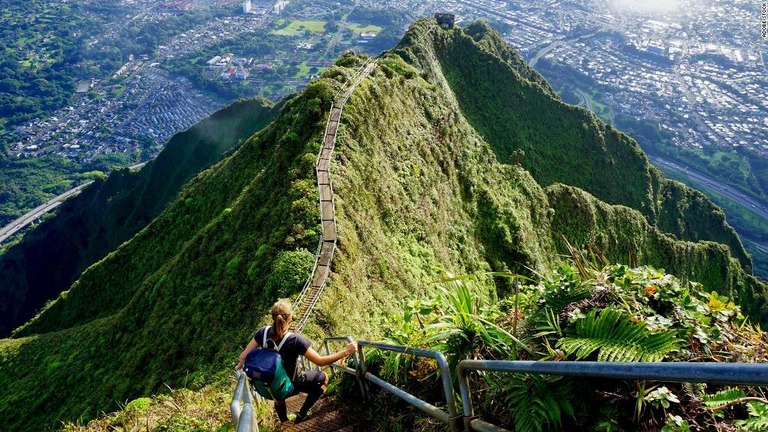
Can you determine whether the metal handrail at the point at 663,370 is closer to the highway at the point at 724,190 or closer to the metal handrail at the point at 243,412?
the metal handrail at the point at 243,412

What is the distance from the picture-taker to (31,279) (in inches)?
3504

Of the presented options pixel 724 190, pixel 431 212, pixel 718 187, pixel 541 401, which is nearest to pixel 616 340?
pixel 541 401

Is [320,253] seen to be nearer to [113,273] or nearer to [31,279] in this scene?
[113,273]

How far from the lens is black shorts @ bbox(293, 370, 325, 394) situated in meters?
8.64

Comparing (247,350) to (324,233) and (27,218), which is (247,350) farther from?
(27,218)

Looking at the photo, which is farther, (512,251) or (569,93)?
(569,93)

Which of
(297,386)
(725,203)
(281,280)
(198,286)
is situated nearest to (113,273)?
(198,286)

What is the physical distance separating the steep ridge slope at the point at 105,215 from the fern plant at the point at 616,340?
73.8 meters

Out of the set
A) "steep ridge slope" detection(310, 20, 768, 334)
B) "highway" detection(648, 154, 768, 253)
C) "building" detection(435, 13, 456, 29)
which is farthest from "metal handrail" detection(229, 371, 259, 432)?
"highway" detection(648, 154, 768, 253)

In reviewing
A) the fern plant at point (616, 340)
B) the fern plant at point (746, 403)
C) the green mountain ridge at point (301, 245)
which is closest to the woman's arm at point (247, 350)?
the fern plant at point (616, 340)

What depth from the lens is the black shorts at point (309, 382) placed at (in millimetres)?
8641

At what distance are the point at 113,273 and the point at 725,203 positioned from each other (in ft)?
505

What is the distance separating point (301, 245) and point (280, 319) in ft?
39.0

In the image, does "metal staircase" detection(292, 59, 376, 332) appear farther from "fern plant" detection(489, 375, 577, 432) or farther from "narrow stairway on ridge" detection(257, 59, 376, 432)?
"fern plant" detection(489, 375, 577, 432)
